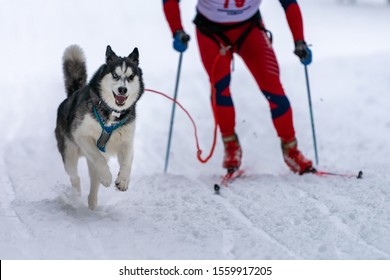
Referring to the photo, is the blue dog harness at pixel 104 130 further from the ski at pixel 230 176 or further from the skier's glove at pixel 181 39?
the skier's glove at pixel 181 39

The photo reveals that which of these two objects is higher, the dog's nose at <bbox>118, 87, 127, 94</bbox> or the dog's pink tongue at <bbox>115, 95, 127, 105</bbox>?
the dog's nose at <bbox>118, 87, 127, 94</bbox>

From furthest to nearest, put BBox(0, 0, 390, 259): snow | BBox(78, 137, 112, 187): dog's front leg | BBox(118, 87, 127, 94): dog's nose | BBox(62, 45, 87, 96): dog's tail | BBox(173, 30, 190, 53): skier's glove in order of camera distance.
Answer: BBox(173, 30, 190, 53): skier's glove
BBox(62, 45, 87, 96): dog's tail
BBox(78, 137, 112, 187): dog's front leg
BBox(118, 87, 127, 94): dog's nose
BBox(0, 0, 390, 259): snow

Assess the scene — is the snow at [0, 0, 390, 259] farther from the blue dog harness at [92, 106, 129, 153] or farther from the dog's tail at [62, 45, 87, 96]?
the dog's tail at [62, 45, 87, 96]

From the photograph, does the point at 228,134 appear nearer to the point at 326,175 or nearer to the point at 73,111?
the point at 326,175

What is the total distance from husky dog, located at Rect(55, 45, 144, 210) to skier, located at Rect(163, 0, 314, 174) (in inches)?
50.0

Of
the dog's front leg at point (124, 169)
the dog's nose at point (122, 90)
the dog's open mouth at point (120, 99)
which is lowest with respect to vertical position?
the dog's front leg at point (124, 169)

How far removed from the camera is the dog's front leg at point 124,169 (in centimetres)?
436

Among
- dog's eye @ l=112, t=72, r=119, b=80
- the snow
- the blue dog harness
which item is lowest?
the snow

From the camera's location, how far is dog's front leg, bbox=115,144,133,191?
4.36m

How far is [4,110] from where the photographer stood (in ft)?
25.9

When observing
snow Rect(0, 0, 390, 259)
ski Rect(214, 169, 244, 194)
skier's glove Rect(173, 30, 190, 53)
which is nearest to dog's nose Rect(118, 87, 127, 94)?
snow Rect(0, 0, 390, 259)

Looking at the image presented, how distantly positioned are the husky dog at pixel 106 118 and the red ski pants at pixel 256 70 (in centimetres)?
128

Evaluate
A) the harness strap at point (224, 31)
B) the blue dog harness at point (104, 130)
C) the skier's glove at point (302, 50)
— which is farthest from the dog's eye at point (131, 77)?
the skier's glove at point (302, 50)

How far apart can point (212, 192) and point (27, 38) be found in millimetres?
8234
